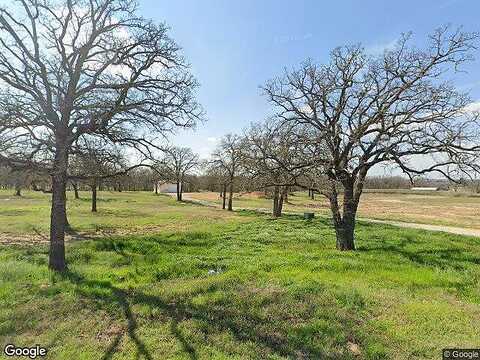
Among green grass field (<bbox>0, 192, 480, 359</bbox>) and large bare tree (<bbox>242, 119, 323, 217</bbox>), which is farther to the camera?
large bare tree (<bbox>242, 119, 323, 217</bbox>)

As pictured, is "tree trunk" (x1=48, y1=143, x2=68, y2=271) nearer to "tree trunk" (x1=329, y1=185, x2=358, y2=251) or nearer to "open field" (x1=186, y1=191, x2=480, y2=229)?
"open field" (x1=186, y1=191, x2=480, y2=229)

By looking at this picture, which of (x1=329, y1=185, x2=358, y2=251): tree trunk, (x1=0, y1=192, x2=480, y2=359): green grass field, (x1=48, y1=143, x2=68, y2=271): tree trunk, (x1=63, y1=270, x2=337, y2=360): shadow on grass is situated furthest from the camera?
(x1=329, y1=185, x2=358, y2=251): tree trunk

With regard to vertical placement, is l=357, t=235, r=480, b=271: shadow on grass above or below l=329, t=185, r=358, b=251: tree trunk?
below

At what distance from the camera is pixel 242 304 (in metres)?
7.39

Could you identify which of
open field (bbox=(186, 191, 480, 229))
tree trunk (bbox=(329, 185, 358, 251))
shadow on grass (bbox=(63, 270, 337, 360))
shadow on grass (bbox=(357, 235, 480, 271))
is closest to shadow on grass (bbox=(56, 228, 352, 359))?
shadow on grass (bbox=(63, 270, 337, 360))

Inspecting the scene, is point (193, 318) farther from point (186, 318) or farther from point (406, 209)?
point (406, 209)

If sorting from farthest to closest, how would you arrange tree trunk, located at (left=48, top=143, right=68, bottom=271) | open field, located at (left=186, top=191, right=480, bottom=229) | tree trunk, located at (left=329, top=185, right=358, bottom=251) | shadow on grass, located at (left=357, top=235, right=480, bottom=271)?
open field, located at (left=186, top=191, right=480, bottom=229) < tree trunk, located at (left=329, top=185, right=358, bottom=251) < shadow on grass, located at (left=357, top=235, right=480, bottom=271) < tree trunk, located at (left=48, top=143, right=68, bottom=271)

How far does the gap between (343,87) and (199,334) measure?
12.5 meters

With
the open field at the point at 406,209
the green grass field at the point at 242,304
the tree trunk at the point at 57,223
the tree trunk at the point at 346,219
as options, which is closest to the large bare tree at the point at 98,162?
the tree trunk at the point at 57,223

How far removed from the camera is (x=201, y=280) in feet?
30.4

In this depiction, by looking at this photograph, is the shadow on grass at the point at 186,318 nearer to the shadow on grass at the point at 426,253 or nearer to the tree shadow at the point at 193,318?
the tree shadow at the point at 193,318

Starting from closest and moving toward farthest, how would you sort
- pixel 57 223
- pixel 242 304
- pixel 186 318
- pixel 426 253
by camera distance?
1. pixel 186 318
2. pixel 242 304
3. pixel 57 223
4. pixel 426 253

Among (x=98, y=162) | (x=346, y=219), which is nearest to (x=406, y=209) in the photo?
(x=346, y=219)

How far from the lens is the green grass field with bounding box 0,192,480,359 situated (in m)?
5.75
